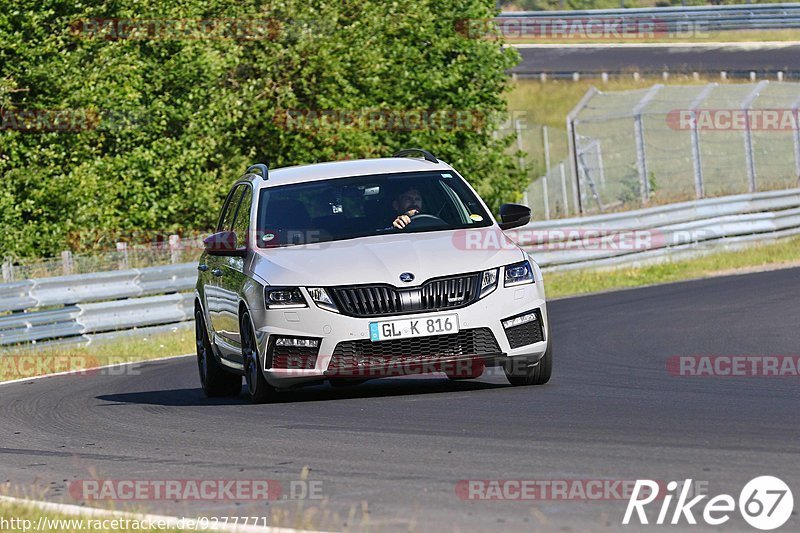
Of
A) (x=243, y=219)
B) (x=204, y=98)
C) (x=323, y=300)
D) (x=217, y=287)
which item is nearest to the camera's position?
(x=323, y=300)

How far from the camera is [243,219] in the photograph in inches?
452

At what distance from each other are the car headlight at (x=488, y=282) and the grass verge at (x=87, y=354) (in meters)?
7.38

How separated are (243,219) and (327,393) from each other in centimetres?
148

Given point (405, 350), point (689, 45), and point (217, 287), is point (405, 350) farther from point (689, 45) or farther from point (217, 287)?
point (689, 45)

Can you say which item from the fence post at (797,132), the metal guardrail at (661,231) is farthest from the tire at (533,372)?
the fence post at (797,132)

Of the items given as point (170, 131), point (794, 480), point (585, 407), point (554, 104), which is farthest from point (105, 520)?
point (554, 104)

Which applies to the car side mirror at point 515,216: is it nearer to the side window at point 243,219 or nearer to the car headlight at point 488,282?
the car headlight at point 488,282

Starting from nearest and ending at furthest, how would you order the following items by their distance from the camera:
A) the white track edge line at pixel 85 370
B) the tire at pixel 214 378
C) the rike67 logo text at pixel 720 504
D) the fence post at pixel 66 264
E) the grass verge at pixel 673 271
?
the rike67 logo text at pixel 720 504 < the tire at pixel 214 378 < the white track edge line at pixel 85 370 < the fence post at pixel 66 264 < the grass verge at pixel 673 271

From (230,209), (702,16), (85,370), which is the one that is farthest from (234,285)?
(702,16)

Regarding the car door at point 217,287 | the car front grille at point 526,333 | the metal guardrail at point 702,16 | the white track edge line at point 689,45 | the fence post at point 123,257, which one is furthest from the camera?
the metal guardrail at point 702,16

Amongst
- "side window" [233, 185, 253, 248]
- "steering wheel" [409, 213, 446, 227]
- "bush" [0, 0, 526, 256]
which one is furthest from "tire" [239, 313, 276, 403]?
"bush" [0, 0, 526, 256]

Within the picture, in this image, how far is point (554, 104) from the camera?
172ft

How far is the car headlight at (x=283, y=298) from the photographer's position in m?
9.82

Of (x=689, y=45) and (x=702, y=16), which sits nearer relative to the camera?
(x=689, y=45)
